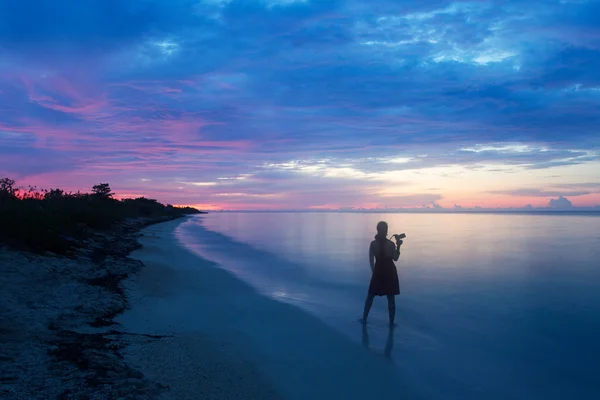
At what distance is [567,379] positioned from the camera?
711cm

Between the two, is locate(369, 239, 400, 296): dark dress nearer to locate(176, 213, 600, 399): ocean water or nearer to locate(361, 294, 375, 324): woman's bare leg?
locate(361, 294, 375, 324): woman's bare leg

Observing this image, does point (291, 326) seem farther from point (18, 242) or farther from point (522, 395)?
point (18, 242)

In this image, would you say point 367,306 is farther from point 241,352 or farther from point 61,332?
point 61,332

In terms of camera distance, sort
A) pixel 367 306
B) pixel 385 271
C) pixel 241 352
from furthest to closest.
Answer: pixel 367 306 < pixel 385 271 < pixel 241 352

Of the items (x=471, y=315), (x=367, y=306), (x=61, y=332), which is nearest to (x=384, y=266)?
(x=367, y=306)

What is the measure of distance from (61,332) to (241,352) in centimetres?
290

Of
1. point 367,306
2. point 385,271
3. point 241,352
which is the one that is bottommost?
point 241,352

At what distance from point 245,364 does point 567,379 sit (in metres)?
5.41

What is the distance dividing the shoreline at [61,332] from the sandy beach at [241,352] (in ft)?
1.18

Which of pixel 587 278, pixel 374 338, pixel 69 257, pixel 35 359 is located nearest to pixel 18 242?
pixel 69 257

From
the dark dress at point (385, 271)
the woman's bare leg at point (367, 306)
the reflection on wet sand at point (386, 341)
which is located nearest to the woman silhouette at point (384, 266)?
the dark dress at point (385, 271)

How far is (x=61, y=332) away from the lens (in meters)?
6.74

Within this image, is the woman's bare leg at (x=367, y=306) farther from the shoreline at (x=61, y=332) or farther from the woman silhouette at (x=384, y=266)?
the shoreline at (x=61, y=332)

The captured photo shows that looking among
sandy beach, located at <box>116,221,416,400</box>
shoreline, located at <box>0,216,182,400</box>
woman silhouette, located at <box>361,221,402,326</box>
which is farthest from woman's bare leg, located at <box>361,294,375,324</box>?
shoreline, located at <box>0,216,182,400</box>
